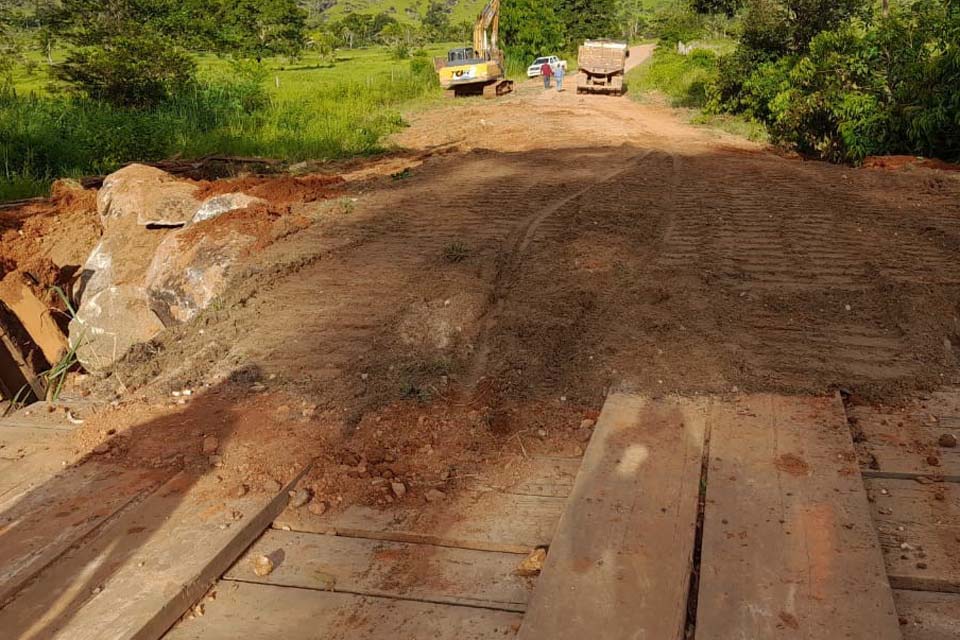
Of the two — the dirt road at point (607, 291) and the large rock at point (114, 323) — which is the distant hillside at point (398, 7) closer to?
the dirt road at point (607, 291)

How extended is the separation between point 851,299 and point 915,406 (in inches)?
51.6

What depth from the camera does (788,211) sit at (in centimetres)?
681

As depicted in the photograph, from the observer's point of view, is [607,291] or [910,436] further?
[607,291]

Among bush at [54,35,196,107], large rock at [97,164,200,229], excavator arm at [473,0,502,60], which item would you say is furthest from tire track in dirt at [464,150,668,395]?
excavator arm at [473,0,502,60]

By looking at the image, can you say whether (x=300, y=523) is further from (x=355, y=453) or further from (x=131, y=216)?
(x=131, y=216)

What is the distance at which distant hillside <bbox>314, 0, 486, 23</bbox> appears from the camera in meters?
124

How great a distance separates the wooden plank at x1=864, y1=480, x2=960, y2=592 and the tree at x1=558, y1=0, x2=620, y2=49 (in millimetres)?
49943

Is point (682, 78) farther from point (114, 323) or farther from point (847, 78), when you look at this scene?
point (114, 323)

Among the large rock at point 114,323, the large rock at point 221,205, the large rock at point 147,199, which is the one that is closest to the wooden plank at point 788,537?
the large rock at point 114,323

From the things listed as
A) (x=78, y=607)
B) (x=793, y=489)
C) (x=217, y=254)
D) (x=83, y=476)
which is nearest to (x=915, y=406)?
(x=793, y=489)

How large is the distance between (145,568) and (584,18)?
52787mm

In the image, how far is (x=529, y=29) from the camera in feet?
112

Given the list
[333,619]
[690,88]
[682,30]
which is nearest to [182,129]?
[690,88]

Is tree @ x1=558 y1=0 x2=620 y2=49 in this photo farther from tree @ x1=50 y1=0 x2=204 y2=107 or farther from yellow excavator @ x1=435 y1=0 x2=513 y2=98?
tree @ x1=50 y1=0 x2=204 y2=107
